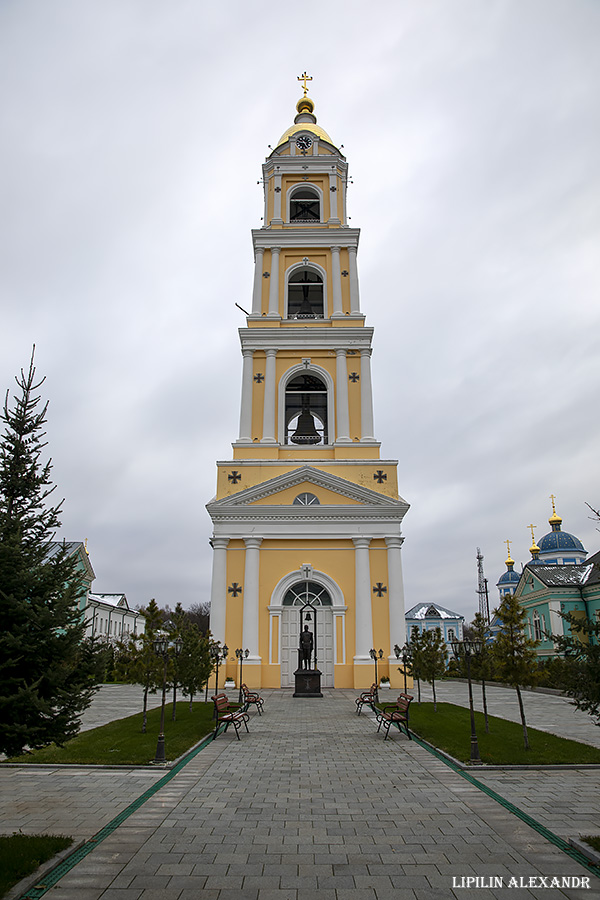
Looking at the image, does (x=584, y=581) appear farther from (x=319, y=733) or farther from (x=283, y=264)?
(x=319, y=733)

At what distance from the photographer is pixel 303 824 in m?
7.72

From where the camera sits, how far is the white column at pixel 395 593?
2488cm

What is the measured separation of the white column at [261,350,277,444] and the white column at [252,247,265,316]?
277cm

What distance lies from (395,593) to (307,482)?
5.89m

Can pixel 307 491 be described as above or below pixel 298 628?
above

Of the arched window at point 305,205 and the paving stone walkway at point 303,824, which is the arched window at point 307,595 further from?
the arched window at point 305,205

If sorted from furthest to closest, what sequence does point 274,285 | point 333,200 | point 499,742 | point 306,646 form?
point 333,200
point 274,285
point 306,646
point 499,742

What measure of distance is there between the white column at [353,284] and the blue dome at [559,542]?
43894 millimetres

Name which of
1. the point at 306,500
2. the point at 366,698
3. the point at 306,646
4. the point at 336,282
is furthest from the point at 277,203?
the point at 366,698

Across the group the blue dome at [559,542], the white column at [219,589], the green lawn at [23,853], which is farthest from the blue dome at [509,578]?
the green lawn at [23,853]

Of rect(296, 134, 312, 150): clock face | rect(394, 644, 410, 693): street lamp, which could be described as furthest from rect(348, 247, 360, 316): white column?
rect(394, 644, 410, 693): street lamp

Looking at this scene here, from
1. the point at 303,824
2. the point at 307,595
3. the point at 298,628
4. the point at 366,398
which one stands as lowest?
the point at 303,824

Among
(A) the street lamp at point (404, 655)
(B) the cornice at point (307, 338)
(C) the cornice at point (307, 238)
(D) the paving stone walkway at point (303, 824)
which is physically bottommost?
(D) the paving stone walkway at point (303, 824)

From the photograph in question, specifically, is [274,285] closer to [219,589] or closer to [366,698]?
[219,589]
